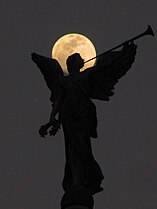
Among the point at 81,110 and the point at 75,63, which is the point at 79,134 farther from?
the point at 75,63

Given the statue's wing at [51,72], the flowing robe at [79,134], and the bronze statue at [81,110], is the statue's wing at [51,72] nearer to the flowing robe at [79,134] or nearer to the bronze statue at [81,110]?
the bronze statue at [81,110]

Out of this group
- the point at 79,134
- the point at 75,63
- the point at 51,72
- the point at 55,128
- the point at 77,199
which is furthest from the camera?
the point at 51,72

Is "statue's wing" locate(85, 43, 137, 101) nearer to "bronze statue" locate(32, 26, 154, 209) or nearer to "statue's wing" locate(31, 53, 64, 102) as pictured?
"bronze statue" locate(32, 26, 154, 209)

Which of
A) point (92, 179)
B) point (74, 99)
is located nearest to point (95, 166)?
point (92, 179)

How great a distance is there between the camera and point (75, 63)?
20656mm

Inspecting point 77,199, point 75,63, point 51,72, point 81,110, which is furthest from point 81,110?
point 77,199

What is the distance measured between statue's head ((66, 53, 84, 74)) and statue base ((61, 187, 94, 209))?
3.16 meters

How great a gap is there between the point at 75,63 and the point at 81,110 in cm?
129

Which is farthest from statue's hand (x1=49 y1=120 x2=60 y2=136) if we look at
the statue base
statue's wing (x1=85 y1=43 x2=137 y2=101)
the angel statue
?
the statue base

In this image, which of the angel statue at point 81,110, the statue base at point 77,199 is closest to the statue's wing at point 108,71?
the angel statue at point 81,110

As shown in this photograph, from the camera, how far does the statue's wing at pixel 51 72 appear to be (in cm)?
2118

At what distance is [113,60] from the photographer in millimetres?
20500

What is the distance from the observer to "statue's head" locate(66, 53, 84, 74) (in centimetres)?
2067

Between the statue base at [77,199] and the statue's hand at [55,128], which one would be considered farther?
the statue's hand at [55,128]
